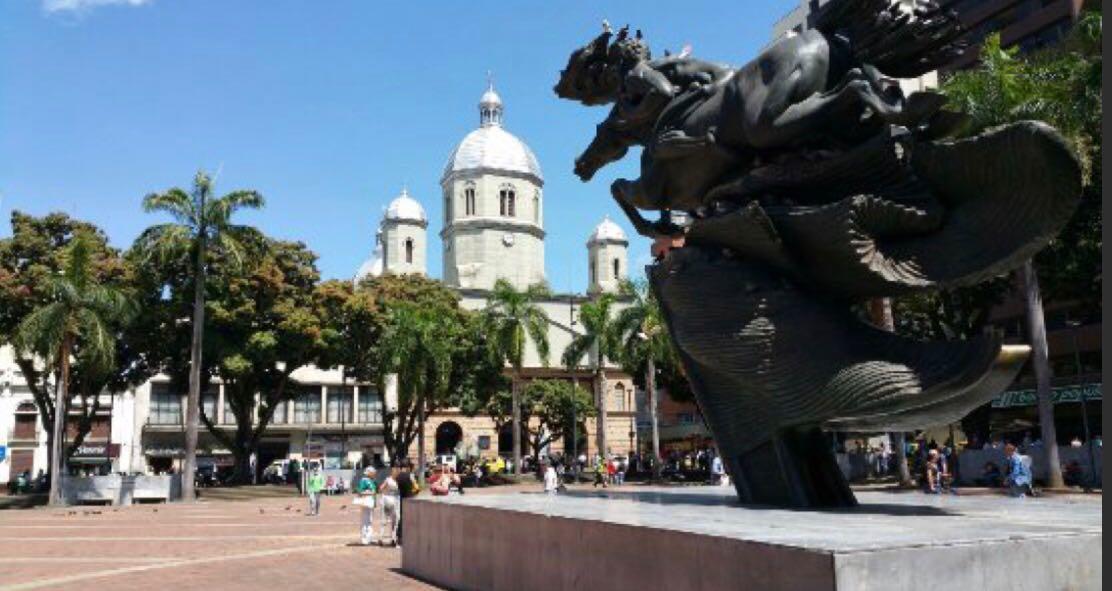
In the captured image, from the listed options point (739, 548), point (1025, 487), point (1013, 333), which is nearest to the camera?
point (739, 548)

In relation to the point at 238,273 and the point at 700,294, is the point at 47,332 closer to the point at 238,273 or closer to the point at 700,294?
the point at 238,273

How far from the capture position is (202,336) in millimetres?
37219

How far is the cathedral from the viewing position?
232 ft

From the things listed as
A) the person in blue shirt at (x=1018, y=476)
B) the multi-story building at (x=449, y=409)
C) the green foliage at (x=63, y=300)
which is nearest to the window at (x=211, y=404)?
the multi-story building at (x=449, y=409)

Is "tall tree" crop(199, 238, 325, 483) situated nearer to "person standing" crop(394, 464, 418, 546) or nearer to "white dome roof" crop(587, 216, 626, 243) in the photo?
"person standing" crop(394, 464, 418, 546)

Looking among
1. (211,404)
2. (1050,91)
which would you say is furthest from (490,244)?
(1050,91)

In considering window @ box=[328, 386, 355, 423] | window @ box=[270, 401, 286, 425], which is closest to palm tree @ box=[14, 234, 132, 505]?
window @ box=[270, 401, 286, 425]

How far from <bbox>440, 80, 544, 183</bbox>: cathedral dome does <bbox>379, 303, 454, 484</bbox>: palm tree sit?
36.0 metres

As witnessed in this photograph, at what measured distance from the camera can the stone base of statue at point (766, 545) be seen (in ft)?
17.1

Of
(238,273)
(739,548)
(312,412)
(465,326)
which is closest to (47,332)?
(238,273)

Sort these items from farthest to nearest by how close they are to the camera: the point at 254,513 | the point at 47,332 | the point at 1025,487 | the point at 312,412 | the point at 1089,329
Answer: the point at 312,412, the point at 1089,329, the point at 47,332, the point at 254,513, the point at 1025,487

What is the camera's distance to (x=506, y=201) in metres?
75.7

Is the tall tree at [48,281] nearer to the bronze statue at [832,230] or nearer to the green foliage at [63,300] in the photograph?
the green foliage at [63,300]

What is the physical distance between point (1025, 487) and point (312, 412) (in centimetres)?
5311
